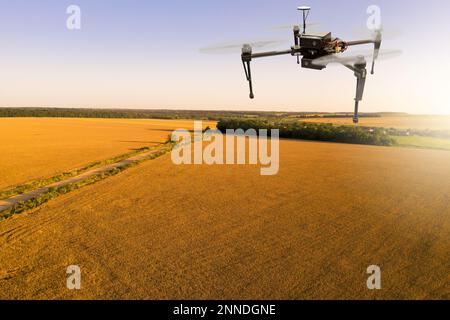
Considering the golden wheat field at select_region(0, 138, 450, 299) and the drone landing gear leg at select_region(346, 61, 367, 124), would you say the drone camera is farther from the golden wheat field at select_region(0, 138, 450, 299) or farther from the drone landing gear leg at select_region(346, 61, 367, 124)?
the golden wheat field at select_region(0, 138, 450, 299)

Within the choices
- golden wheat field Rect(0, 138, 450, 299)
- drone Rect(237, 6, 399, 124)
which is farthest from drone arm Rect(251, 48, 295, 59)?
golden wheat field Rect(0, 138, 450, 299)

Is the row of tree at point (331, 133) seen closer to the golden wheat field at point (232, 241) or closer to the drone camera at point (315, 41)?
the golden wheat field at point (232, 241)

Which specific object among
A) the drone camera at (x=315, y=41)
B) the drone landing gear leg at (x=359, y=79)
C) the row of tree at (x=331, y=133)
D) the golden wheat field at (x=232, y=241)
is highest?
the drone camera at (x=315, y=41)

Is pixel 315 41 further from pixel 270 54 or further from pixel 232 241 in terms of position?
pixel 232 241

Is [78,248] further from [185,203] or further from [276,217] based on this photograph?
[276,217]

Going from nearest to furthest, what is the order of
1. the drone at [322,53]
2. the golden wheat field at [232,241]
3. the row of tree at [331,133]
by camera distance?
the drone at [322,53]
the golden wheat field at [232,241]
the row of tree at [331,133]

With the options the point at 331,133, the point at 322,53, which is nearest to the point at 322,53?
the point at 322,53

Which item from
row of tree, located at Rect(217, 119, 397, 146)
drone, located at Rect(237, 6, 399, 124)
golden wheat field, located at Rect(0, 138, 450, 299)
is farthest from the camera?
row of tree, located at Rect(217, 119, 397, 146)

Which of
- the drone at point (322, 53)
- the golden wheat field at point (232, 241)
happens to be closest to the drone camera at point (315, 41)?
the drone at point (322, 53)
